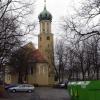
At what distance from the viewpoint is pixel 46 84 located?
114 m

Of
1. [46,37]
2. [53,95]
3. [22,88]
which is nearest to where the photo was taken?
[53,95]

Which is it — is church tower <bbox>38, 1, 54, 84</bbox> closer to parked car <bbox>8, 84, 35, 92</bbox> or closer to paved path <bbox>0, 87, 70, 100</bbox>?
parked car <bbox>8, 84, 35, 92</bbox>

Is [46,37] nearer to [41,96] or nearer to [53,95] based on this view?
[53,95]

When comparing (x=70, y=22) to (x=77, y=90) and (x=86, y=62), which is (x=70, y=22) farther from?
(x=86, y=62)

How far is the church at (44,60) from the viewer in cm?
11419

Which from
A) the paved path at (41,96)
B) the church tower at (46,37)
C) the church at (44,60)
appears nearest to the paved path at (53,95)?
the paved path at (41,96)

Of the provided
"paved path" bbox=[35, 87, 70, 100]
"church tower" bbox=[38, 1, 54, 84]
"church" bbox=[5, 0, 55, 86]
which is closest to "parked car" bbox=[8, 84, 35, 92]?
"paved path" bbox=[35, 87, 70, 100]

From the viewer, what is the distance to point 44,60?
116 meters

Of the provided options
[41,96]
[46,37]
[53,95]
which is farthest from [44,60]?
[41,96]

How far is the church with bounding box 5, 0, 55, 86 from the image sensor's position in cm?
11419

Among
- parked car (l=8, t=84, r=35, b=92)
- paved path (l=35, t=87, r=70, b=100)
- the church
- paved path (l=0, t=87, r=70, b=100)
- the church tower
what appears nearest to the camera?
paved path (l=35, t=87, r=70, b=100)

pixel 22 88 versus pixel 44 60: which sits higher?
pixel 44 60

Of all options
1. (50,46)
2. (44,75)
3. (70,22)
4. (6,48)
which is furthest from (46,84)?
(70,22)

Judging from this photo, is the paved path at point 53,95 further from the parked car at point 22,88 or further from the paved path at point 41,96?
the parked car at point 22,88
